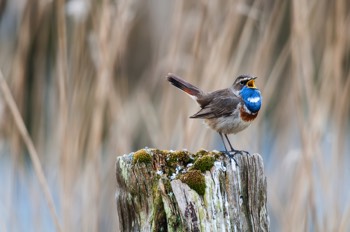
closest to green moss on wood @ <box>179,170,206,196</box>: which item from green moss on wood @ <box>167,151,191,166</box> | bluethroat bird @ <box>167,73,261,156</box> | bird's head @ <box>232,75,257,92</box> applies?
green moss on wood @ <box>167,151,191,166</box>

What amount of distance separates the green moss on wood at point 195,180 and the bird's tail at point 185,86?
125 cm

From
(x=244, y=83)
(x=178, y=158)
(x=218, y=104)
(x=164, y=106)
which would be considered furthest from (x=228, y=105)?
(x=178, y=158)

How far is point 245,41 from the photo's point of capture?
3.40 metres

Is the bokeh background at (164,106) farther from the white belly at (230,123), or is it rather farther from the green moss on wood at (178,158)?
the green moss on wood at (178,158)

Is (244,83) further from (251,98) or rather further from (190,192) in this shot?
(190,192)

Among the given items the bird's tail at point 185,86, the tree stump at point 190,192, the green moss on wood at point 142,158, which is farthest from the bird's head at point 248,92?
the green moss on wood at point 142,158

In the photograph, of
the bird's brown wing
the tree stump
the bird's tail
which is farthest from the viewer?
the bird's tail

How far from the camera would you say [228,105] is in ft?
9.65

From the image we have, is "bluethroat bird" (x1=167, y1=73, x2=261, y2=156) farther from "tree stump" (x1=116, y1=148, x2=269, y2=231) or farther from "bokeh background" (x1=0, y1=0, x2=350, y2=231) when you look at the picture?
"tree stump" (x1=116, y1=148, x2=269, y2=231)

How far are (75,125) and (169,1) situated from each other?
2105 millimetres

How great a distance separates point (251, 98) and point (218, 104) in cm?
17

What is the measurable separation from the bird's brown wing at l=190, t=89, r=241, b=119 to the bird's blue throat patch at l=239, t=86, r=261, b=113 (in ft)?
0.13

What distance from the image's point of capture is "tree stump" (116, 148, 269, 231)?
1.73 meters

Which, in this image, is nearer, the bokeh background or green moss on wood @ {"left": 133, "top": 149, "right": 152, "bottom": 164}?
green moss on wood @ {"left": 133, "top": 149, "right": 152, "bottom": 164}
